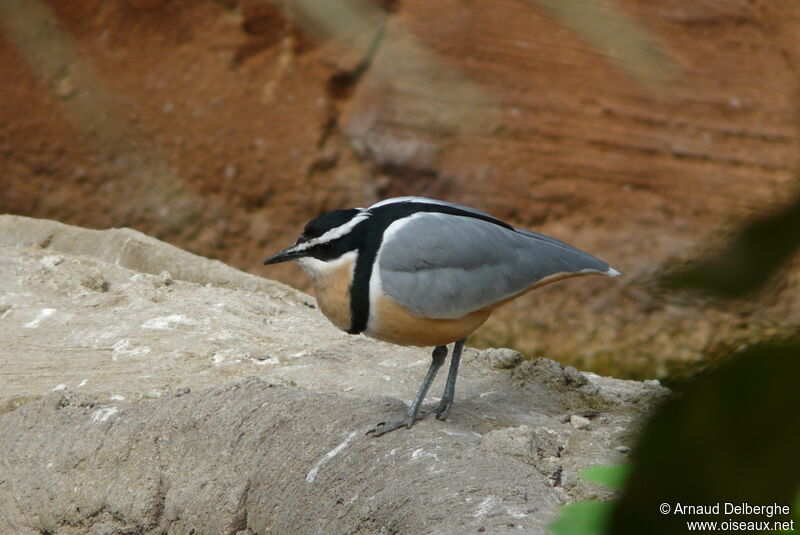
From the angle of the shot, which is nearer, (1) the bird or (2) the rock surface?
(2) the rock surface

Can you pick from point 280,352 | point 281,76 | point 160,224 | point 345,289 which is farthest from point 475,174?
point 345,289

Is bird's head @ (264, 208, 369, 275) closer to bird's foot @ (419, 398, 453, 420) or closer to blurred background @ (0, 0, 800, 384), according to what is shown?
bird's foot @ (419, 398, 453, 420)

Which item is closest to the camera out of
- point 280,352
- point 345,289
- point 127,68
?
point 345,289

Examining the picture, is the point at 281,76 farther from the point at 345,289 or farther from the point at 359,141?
the point at 345,289

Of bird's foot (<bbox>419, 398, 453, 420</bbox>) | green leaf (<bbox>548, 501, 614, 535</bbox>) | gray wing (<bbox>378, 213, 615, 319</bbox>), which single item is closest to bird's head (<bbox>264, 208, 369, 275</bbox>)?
gray wing (<bbox>378, 213, 615, 319</bbox>)

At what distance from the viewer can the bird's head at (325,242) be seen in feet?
9.57

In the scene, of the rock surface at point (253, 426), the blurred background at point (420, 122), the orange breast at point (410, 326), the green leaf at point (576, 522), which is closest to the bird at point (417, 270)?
the orange breast at point (410, 326)

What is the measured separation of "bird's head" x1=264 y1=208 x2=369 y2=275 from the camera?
115 inches

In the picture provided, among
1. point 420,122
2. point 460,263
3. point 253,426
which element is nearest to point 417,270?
point 460,263

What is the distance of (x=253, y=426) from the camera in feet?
9.73

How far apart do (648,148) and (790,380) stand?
19.2 feet

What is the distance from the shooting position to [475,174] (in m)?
6.25

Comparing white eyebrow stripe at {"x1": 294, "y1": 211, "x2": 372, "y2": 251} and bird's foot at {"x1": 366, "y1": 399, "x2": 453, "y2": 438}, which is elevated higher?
white eyebrow stripe at {"x1": 294, "y1": 211, "x2": 372, "y2": 251}

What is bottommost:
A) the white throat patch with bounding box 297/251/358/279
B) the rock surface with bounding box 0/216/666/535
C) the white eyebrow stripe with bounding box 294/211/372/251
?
the rock surface with bounding box 0/216/666/535
